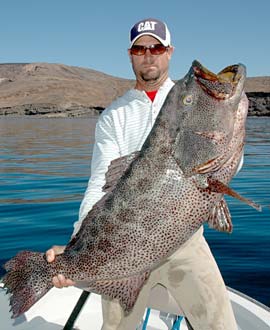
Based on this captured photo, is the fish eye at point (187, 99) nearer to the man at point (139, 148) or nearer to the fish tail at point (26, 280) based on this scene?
the man at point (139, 148)

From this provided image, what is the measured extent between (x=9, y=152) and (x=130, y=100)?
26144mm

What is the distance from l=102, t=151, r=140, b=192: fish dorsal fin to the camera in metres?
3.90

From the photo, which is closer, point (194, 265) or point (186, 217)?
point (186, 217)

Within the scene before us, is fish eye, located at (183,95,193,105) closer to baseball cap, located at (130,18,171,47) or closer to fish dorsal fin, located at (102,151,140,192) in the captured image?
fish dorsal fin, located at (102,151,140,192)

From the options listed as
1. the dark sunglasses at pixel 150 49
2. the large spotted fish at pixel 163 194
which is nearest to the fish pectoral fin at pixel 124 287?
the large spotted fish at pixel 163 194

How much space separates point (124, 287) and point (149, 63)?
196 centimetres

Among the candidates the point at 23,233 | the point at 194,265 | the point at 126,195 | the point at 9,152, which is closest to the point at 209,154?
the point at 126,195

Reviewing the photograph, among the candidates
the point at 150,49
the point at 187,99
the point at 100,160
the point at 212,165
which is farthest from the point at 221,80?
the point at 100,160

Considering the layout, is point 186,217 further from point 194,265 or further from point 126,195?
point 194,265

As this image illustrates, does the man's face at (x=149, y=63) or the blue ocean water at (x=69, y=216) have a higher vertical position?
the man's face at (x=149, y=63)

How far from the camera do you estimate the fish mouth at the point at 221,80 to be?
3631 mm

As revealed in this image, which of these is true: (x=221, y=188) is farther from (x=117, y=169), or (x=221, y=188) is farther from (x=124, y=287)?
(x=124, y=287)

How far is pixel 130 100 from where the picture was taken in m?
4.76

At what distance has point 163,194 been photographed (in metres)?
3.69
